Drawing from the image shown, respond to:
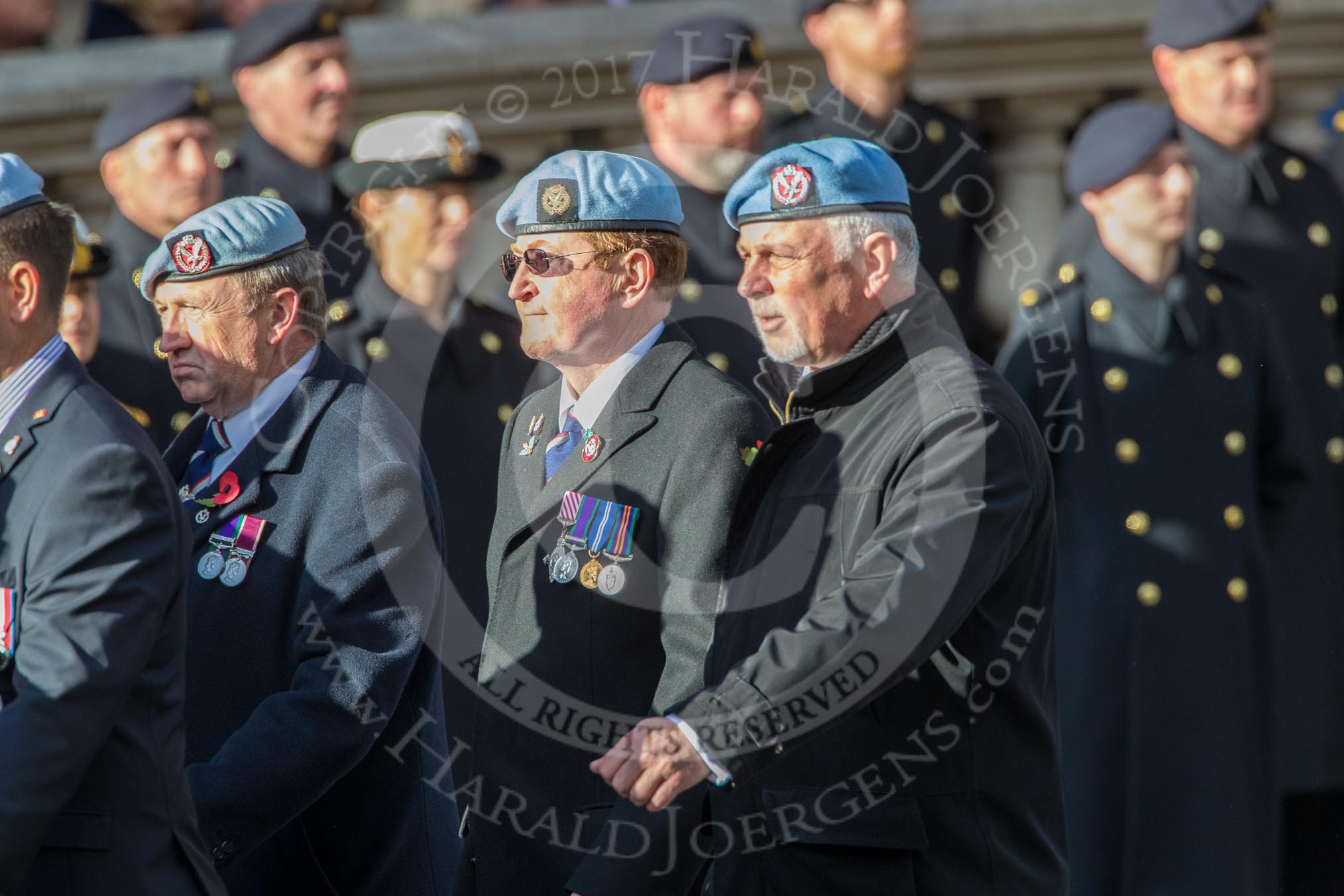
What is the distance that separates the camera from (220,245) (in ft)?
12.6

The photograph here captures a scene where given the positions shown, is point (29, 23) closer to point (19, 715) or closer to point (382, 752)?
point (382, 752)

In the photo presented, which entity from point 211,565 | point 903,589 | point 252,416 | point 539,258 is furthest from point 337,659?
point 903,589

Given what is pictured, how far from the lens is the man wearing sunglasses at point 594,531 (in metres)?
3.60

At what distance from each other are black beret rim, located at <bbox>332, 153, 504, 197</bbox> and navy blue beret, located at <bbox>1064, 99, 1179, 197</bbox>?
5.43ft

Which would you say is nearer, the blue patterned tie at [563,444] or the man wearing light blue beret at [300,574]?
the man wearing light blue beret at [300,574]

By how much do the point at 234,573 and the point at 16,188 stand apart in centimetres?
84

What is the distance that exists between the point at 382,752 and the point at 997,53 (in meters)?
3.64

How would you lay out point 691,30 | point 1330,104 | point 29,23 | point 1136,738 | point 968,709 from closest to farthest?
point 968,709 → point 1136,738 → point 691,30 → point 1330,104 → point 29,23

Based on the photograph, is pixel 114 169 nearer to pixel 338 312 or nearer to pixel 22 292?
pixel 338 312

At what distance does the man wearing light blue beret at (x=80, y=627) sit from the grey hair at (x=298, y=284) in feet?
2.14

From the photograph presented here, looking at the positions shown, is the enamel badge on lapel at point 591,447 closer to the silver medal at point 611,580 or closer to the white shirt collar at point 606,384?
the white shirt collar at point 606,384

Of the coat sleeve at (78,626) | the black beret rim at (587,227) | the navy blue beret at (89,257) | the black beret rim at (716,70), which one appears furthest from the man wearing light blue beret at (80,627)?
the black beret rim at (716,70)

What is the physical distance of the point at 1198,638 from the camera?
5547mm

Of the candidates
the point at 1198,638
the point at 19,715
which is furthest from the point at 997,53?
the point at 19,715
